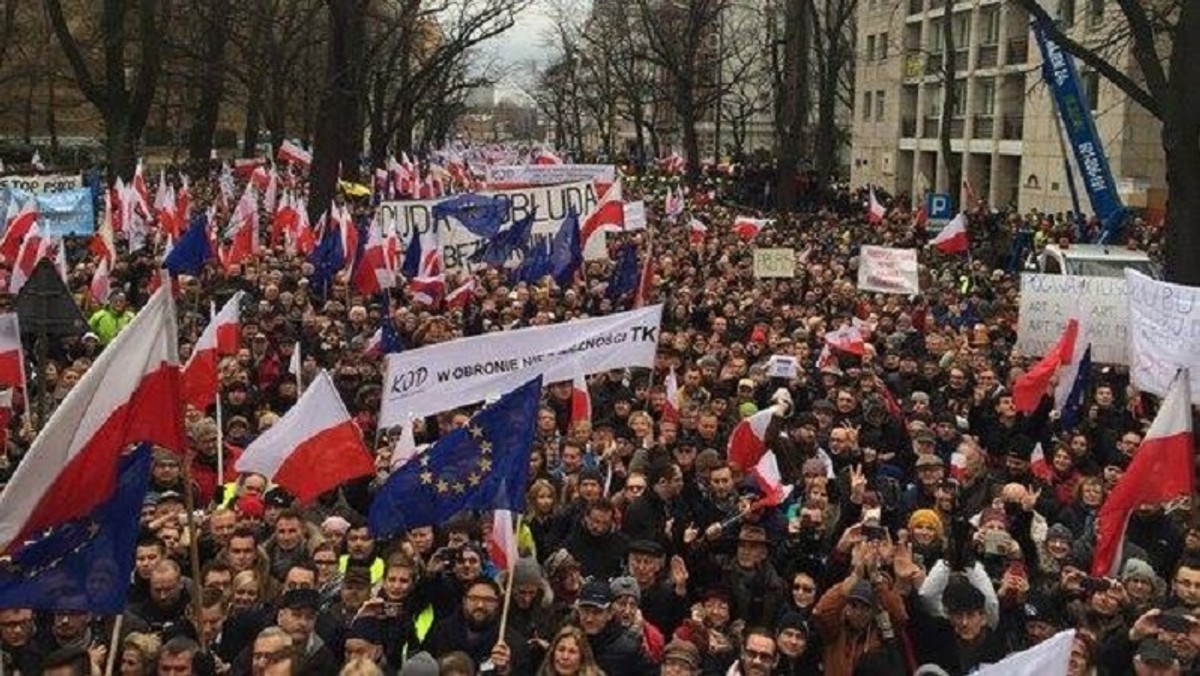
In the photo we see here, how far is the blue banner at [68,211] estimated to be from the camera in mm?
21234

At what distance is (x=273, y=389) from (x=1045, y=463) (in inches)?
247

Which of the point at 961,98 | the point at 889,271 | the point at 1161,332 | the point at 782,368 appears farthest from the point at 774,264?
the point at 961,98

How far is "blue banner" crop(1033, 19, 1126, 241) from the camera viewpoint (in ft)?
80.6

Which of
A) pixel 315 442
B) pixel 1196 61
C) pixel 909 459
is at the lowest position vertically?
pixel 909 459

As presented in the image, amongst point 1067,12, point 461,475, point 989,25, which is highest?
point 1067,12

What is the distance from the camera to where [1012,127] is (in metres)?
47.2

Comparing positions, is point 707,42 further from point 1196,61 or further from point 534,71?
point 1196,61

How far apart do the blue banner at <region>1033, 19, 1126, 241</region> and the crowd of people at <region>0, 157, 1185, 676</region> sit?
11.1 m

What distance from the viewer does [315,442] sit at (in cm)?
902

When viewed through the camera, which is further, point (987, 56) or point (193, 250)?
point (987, 56)

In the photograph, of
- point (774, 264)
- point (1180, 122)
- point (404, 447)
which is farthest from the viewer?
point (774, 264)

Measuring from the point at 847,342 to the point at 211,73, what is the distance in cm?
2598

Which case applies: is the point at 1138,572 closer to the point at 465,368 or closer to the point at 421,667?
the point at 421,667

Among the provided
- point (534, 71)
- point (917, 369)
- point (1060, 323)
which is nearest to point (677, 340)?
point (917, 369)
